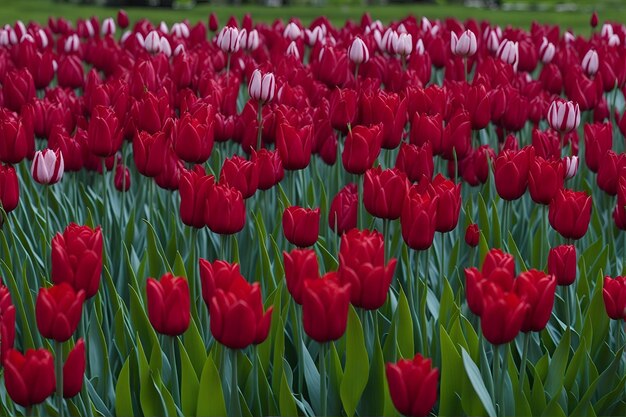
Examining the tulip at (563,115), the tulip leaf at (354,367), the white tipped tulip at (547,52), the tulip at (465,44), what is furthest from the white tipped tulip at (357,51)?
the tulip leaf at (354,367)

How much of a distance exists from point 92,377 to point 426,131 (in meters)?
1.60

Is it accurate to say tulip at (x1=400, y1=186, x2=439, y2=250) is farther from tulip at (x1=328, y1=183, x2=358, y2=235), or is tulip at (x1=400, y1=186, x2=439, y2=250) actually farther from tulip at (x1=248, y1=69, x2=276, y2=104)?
tulip at (x1=248, y1=69, x2=276, y2=104)

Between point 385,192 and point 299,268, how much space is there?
63 cm

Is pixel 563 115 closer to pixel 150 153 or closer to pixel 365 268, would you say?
pixel 150 153

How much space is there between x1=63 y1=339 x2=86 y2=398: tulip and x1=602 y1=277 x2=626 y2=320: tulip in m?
1.48

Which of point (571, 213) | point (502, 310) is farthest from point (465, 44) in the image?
point (502, 310)

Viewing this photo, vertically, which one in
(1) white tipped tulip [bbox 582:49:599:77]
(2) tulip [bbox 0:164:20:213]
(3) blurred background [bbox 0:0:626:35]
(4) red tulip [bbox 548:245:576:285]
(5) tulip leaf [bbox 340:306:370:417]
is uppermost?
(1) white tipped tulip [bbox 582:49:599:77]

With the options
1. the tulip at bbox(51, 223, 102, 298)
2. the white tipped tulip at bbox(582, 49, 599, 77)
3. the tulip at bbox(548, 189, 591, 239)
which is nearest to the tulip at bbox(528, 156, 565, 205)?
the tulip at bbox(548, 189, 591, 239)

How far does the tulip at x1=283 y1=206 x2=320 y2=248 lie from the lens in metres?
2.70

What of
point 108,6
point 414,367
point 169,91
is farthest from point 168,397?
point 108,6

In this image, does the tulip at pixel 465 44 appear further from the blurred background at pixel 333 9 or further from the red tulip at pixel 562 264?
the blurred background at pixel 333 9

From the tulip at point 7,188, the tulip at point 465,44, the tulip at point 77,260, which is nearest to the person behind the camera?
the tulip at point 77,260

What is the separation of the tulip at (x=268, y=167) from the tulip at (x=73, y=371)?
3.71 ft

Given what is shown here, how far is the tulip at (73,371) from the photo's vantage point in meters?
2.12
